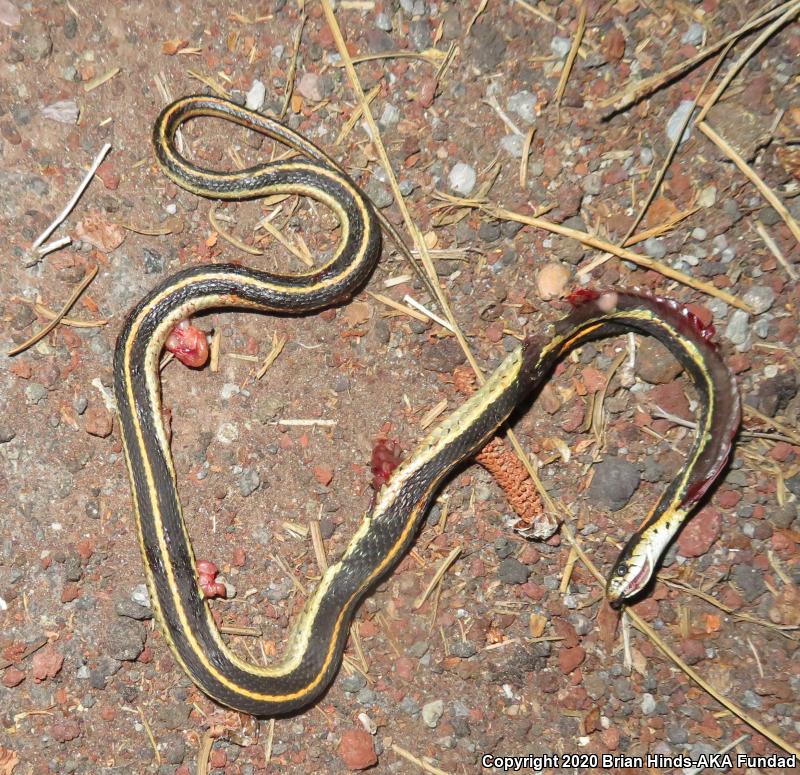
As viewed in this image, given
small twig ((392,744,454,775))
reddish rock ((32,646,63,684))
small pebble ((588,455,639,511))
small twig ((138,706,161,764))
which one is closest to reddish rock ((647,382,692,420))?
small pebble ((588,455,639,511))

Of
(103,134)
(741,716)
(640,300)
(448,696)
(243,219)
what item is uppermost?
(103,134)

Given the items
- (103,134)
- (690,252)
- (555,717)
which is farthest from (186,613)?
(690,252)

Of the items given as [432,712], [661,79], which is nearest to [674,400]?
[661,79]

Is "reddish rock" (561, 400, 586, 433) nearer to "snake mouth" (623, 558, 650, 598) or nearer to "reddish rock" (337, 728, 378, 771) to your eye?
"snake mouth" (623, 558, 650, 598)

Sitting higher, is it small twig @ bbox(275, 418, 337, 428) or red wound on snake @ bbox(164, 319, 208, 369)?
red wound on snake @ bbox(164, 319, 208, 369)

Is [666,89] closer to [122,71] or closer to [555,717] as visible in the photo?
[122,71]
